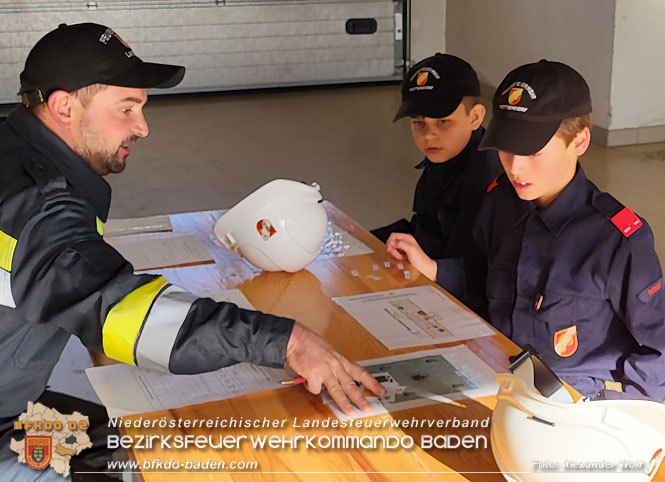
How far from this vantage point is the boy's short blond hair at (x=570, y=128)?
1814 millimetres

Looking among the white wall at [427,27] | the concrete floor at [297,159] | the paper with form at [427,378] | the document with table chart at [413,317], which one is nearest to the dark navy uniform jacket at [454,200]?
the document with table chart at [413,317]

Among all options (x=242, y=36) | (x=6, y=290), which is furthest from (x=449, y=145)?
(x=242, y=36)

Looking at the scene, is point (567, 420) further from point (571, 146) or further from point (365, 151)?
point (365, 151)

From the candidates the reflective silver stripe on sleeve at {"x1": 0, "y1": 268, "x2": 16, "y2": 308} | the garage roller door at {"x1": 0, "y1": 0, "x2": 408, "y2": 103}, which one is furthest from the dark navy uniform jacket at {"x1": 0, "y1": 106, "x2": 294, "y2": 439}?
the garage roller door at {"x1": 0, "y1": 0, "x2": 408, "y2": 103}

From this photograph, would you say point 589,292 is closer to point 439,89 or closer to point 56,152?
point 439,89

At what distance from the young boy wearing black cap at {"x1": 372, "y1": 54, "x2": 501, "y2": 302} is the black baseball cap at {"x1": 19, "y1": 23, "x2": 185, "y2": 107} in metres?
0.99

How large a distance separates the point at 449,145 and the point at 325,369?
123 centimetres

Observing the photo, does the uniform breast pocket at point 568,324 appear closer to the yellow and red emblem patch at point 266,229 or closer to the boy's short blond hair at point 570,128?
the boy's short blond hair at point 570,128

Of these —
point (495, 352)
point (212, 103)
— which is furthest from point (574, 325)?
point (212, 103)

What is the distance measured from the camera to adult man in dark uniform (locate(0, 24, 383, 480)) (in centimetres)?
137

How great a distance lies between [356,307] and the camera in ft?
5.85

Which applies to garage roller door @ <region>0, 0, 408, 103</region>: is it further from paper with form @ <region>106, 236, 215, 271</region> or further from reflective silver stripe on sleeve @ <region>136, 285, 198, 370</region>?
reflective silver stripe on sleeve @ <region>136, 285, 198, 370</region>

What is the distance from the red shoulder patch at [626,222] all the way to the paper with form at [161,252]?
96cm

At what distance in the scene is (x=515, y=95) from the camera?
1.80 m
